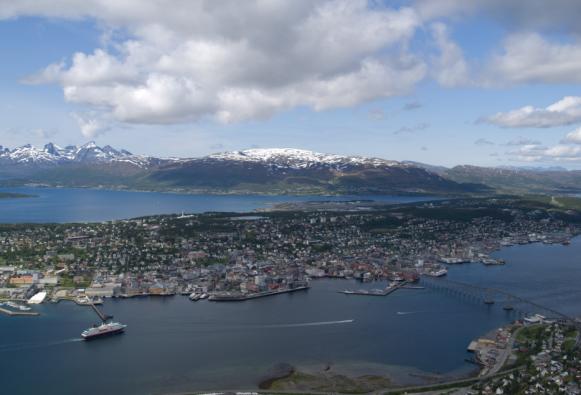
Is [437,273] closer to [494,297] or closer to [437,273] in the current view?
[437,273]

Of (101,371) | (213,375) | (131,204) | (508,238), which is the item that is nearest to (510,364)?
(213,375)

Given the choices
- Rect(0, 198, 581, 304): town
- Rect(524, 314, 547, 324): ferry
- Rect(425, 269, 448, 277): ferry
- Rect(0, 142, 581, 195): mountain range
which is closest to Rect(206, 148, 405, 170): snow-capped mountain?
Rect(0, 142, 581, 195): mountain range

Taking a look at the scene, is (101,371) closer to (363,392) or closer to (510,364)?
(363,392)

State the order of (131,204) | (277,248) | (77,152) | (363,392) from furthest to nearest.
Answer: (77,152) < (131,204) < (277,248) < (363,392)

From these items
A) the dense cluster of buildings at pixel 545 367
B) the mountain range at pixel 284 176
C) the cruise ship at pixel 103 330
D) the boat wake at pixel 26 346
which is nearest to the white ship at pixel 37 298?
the cruise ship at pixel 103 330

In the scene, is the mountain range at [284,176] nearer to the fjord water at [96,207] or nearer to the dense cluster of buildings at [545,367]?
the fjord water at [96,207]
